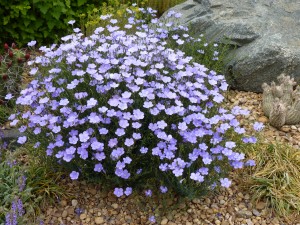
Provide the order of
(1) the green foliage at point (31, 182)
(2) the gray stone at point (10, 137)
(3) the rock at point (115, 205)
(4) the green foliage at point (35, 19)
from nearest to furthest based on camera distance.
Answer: (1) the green foliage at point (31, 182)
(3) the rock at point (115, 205)
(2) the gray stone at point (10, 137)
(4) the green foliage at point (35, 19)

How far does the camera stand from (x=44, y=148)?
3.27 metres

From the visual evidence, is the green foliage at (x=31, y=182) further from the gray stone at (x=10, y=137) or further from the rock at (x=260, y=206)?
the rock at (x=260, y=206)

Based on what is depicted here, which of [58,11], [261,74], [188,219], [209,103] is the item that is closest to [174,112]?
[209,103]

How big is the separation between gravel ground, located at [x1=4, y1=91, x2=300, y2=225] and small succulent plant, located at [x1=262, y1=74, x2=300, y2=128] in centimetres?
84

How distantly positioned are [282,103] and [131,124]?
154 centimetres

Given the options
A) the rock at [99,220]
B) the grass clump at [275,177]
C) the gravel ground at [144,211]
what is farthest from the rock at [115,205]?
the grass clump at [275,177]

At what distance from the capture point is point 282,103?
12.5 feet

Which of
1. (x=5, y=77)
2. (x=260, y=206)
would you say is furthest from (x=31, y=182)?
(x=260, y=206)

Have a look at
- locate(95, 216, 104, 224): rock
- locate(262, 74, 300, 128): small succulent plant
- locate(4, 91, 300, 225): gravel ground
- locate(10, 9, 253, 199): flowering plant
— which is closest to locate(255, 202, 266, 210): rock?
locate(4, 91, 300, 225): gravel ground

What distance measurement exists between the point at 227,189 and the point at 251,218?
0.95 ft

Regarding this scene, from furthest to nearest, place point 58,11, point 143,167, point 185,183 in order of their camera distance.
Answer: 1. point 58,11
2. point 143,167
3. point 185,183

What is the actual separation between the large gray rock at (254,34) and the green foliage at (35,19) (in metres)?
1.45

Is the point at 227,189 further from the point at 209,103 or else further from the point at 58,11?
the point at 58,11

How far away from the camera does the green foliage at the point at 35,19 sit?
5.00m
